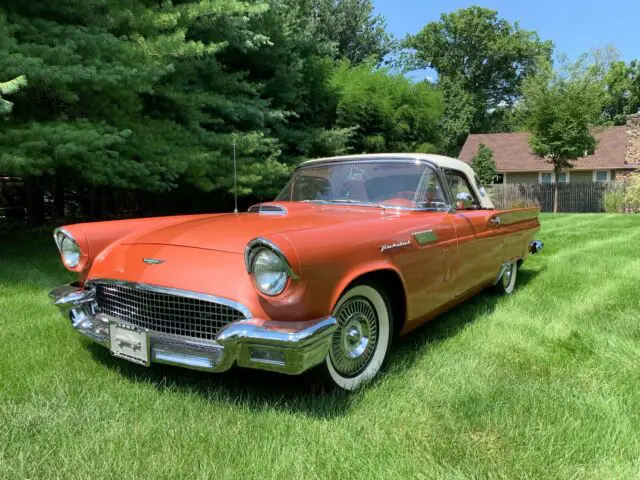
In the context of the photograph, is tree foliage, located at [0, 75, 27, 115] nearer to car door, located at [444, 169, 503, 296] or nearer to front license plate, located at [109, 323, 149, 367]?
front license plate, located at [109, 323, 149, 367]

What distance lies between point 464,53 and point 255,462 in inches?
2006

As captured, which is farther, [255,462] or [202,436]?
[202,436]

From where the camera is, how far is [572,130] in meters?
22.4

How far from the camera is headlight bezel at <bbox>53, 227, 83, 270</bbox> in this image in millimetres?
3395

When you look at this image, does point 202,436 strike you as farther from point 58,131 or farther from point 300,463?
point 58,131

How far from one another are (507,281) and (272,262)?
3.67 meters

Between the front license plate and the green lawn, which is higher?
the front license plate

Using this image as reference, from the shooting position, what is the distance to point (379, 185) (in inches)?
157

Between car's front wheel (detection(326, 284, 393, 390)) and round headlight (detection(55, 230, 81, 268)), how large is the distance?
1.86 meters

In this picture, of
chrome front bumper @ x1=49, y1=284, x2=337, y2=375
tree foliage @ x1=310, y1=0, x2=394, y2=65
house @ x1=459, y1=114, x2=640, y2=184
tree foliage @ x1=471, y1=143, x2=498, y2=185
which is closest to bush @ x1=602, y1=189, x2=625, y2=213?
house @ x1=459, y1=114, x2=640, y2=184

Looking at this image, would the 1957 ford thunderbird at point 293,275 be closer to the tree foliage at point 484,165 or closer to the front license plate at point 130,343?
the front license plate at point 130,343

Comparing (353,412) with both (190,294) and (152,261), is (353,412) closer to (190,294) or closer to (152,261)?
(190,294)

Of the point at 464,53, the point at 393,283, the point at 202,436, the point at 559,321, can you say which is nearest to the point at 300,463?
the point at 202,436

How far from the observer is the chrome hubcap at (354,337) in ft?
9.07
